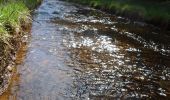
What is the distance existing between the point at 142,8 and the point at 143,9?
0.41 m

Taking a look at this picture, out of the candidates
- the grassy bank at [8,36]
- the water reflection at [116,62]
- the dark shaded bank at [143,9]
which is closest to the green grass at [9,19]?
the grassy bank at [8,36]

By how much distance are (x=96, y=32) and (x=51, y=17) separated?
5451 mm

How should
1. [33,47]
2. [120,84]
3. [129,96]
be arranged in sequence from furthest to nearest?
[33,47], [120,84], [129,96]

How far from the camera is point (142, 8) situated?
27.0m

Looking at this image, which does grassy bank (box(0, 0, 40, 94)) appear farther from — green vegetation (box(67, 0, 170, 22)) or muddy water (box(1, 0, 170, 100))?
green vegetation (box(67, 0, 170, 22))

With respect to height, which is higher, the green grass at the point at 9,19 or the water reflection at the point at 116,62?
the green grass at the point at 9,19

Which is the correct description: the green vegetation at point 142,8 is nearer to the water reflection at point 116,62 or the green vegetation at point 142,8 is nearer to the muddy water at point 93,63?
the water reflection at point 116,62

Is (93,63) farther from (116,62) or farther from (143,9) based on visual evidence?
(143,9)

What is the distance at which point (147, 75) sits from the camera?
12.7 metres

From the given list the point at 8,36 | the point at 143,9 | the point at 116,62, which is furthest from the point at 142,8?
the point at 8,36

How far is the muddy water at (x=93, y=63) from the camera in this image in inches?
416

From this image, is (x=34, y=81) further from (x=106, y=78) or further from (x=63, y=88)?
(x=106, y=78)

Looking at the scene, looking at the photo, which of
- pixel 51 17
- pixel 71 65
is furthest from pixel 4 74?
pixel 51 17

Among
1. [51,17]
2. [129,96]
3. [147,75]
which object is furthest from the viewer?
[51,17]
